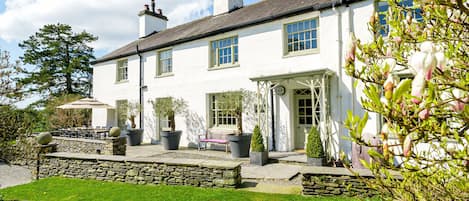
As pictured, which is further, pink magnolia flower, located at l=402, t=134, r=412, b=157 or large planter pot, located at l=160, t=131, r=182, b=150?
large planter pot, located at l=160, t=131, r=182, b=150

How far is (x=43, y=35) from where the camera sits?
95.9 ft

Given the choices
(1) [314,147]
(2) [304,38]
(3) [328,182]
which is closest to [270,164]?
(1) [314,147]

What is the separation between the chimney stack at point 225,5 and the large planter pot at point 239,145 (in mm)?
8162

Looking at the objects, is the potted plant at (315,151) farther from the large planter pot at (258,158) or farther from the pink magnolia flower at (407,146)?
the pink magnolia flower at (407,146)

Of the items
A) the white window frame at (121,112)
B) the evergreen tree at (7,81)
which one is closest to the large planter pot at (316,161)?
the evergreen tree at (7,81)

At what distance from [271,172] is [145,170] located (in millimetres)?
3402

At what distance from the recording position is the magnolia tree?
1.10 m

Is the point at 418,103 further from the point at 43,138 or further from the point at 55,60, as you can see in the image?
the point at 55,60

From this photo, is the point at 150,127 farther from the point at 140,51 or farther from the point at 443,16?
the point at 443,16

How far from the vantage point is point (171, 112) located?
12961 mm

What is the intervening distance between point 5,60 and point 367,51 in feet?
24.0

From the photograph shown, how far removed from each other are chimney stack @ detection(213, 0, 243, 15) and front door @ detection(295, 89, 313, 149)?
23.3 ft

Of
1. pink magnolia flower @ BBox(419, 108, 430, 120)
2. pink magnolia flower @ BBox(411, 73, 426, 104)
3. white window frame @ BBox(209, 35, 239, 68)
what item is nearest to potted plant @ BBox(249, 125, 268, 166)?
white window frame @ BBox(209, 35, 239, 68)

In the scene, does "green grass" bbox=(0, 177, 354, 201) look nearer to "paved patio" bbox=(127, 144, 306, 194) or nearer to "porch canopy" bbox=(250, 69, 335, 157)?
"paved patio" bbox=(127, 144, 306, 194)
